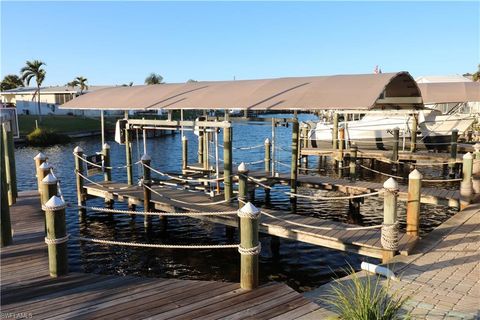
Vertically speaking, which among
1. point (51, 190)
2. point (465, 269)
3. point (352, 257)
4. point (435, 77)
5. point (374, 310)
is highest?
point (435, 77)

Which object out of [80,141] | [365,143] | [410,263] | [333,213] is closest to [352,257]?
[410,263]

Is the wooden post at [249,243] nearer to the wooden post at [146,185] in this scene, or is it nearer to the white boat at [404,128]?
the wooden post at [146,185]

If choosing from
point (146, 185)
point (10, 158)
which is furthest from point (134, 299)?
point (10, 158)

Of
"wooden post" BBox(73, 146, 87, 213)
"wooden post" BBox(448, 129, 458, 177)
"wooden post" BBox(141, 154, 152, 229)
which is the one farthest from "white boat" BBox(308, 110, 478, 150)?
"wooden post" BBox(73, 146, 87, 213)

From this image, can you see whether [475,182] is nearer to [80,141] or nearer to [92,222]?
[92,222]

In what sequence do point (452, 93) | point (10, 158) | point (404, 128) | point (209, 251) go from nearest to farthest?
point (209, 251), point (10, 158), point (452, 93), point (404, 128)

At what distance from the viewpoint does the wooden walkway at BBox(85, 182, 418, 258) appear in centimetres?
911

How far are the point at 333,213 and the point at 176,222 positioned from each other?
603 cm

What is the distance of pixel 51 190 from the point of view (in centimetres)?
859

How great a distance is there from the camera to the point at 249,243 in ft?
21.6

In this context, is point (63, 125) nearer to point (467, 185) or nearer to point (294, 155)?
point (294, 155)

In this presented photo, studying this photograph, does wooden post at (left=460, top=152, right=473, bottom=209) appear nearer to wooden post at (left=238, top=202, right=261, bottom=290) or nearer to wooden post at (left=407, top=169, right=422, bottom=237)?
wooden post at (left=407, top=169, right=422, bottom=237)

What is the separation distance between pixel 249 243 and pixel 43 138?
45973mm

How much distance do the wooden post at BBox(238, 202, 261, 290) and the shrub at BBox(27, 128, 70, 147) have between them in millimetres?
45473
